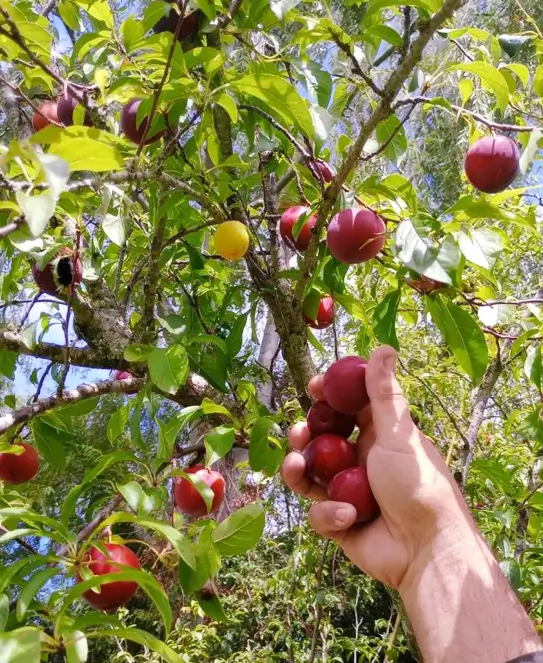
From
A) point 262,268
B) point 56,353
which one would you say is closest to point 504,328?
point 262,268

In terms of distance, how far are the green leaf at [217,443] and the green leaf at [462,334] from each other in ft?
1.50

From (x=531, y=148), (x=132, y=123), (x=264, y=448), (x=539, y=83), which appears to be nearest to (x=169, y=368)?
(x=264, y=448)

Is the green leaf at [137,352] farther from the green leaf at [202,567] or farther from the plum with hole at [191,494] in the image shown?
the green leaf at [202,567]

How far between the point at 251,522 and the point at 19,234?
54 cm

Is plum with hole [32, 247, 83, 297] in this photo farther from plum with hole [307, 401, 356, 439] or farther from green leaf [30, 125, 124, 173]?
green leaf [30, 125, 124, 173]

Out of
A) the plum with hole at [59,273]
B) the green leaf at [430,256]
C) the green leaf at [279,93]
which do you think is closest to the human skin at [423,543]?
the green leaf at [430,256]

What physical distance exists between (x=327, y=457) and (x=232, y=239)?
Result: 47cm

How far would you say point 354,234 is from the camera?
3.39ft

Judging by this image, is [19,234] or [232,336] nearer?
[19,234]

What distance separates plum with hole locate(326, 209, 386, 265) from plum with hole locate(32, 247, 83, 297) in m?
0.55

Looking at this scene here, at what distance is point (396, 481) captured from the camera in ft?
3.40

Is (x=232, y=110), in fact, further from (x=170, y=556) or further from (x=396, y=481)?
(x=170, y=556)

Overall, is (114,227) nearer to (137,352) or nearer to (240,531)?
(137,352)

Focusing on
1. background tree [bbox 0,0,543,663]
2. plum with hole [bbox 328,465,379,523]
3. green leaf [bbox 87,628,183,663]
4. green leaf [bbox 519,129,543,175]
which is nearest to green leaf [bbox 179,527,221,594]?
background tree [bbox 0,0,543,663]
